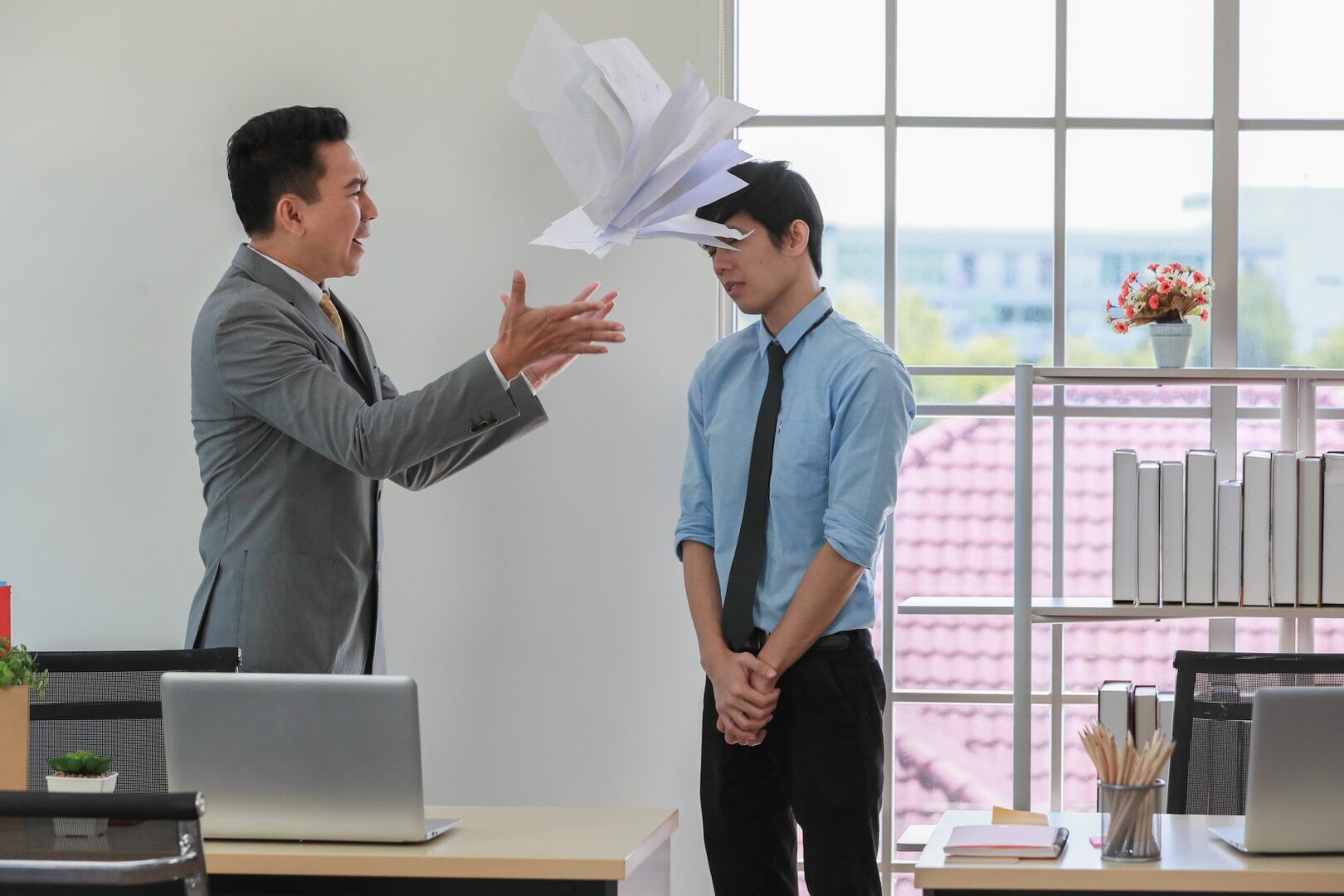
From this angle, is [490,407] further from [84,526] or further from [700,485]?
[84,526]

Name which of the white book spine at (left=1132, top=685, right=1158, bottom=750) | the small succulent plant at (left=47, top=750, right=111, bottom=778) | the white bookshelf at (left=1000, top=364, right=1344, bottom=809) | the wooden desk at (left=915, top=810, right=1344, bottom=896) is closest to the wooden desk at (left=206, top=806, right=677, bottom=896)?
the small succulent plant at (left=47, top=750, right=111, bottom=778)

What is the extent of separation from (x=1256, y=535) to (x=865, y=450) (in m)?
1.21

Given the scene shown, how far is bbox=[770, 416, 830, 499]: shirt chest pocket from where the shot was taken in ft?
7.38

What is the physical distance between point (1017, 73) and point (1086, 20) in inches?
8.6

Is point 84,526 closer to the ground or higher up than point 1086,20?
closer to the ground

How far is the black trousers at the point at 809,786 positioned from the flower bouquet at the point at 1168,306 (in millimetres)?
1244

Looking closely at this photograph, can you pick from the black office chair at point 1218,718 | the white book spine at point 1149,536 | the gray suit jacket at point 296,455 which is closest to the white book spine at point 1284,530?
the white book spine at point 1149,536

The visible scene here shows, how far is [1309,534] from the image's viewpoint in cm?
285

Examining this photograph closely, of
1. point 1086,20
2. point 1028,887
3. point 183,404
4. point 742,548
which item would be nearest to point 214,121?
point 183,404

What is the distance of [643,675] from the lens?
317cm

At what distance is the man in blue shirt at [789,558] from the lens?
2.12 metres

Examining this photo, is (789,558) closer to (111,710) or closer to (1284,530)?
(111,710)

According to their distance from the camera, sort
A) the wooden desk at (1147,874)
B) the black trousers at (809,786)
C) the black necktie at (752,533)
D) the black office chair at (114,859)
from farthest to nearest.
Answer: the black necktie at (752,533) < the black trousers at (809,786) < the wooden desk at (1147,874) < the black office chair at (114,859)

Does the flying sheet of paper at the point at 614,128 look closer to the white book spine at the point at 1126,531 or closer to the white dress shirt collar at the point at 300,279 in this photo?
the white dress shirt collar at the point at 300,279
